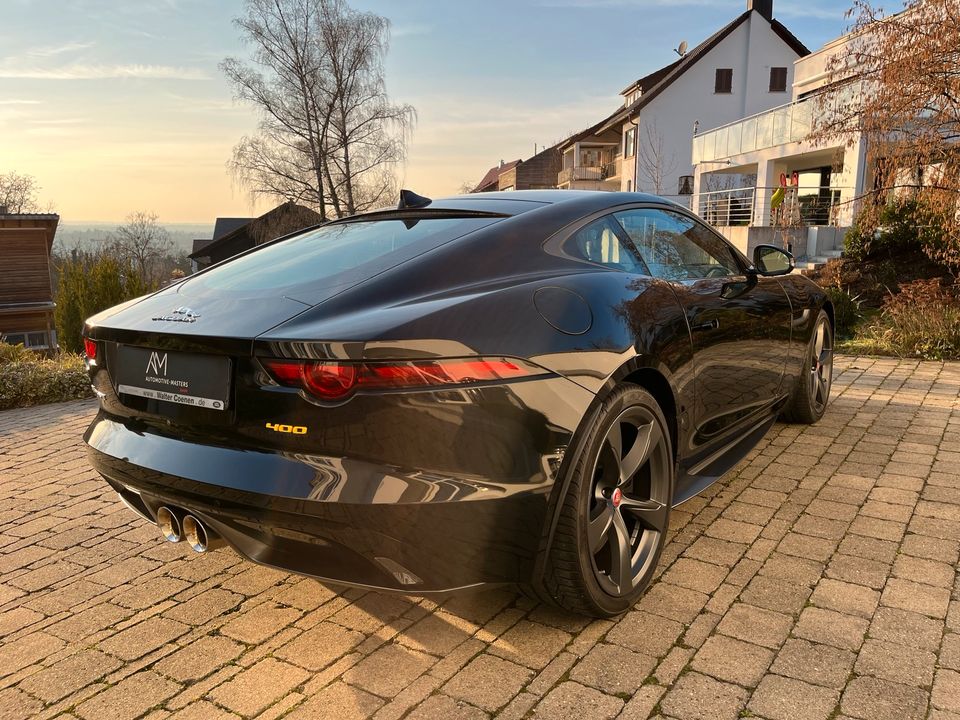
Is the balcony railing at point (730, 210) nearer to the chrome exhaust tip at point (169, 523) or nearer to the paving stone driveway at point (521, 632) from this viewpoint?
the paving stone driveway at point (521, 632)

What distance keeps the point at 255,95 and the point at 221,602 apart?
111ft

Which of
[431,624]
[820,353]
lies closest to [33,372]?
[431,624]

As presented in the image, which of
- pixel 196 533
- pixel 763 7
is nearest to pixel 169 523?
pixel 196 533

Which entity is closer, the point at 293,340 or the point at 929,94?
the point at 293,340

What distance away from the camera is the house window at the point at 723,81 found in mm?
39344

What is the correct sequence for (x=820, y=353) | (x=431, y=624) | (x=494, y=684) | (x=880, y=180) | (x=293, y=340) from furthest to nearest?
1. (x=880, y=180)
2. (x=820, y=353)
3. (x=431, y=624)
4. (x=494, y=684)
5. (x=293, y=340)

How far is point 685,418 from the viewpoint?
3.03 m

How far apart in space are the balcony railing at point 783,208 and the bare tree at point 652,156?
930 centimetres

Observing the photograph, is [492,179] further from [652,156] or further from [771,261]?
[771,261]

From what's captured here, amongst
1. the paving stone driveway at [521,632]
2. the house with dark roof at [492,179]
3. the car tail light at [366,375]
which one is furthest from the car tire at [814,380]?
the house with dark roof at [492,179]

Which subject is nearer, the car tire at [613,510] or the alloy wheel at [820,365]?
the car tire at [613,510]

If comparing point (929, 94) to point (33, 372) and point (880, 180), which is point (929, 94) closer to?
point (880, 180)

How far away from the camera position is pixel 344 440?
2004mm

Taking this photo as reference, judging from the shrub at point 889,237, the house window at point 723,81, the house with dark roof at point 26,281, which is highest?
the house window at point 723,81
